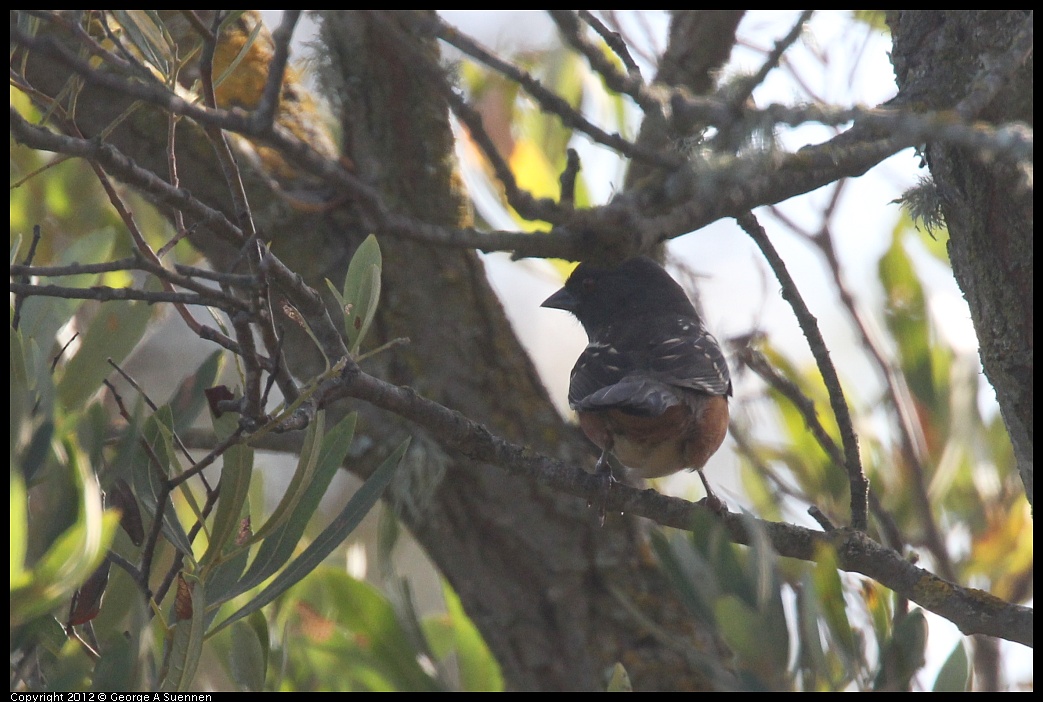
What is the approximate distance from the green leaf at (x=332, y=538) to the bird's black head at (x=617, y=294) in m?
2.65

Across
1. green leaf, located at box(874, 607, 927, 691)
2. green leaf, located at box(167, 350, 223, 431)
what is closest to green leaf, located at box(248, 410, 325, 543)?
green leaf, located at box(167, 350, 223, 431)

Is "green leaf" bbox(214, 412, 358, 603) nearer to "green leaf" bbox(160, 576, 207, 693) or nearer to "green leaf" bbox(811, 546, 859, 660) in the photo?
"green leaf" bbox(160, 576, 207, 693)

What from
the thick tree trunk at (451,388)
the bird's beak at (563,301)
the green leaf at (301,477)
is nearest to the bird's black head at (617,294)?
the bird's beak at (563,301)

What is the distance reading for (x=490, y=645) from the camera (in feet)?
10.7

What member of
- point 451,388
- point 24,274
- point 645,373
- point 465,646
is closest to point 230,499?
point 24,274

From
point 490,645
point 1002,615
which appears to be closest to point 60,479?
point 1002,615

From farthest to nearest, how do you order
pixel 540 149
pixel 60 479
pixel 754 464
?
pixel 540 149
pixel 754 464
pixel 60 479

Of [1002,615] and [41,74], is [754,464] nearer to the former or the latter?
[1002,615]

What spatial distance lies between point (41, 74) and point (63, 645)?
234cm

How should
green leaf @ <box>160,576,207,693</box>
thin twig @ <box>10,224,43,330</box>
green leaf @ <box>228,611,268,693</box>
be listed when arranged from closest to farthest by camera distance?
green leaf @ <box>160,576,207,693</box> < thin twig @ <box>10,224,43,330</box> < green leaf @ <box>228,611,268,693</box>

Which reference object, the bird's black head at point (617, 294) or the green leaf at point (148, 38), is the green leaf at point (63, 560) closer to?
the green leaf at point (148, 38)

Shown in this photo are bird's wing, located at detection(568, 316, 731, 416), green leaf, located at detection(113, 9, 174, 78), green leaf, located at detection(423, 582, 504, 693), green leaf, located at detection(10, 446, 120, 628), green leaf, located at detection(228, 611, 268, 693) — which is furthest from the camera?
green leaf, located at detection(423, 582, 504, 693)

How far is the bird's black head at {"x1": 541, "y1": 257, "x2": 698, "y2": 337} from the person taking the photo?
439cm

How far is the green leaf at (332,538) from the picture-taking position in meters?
1.75
